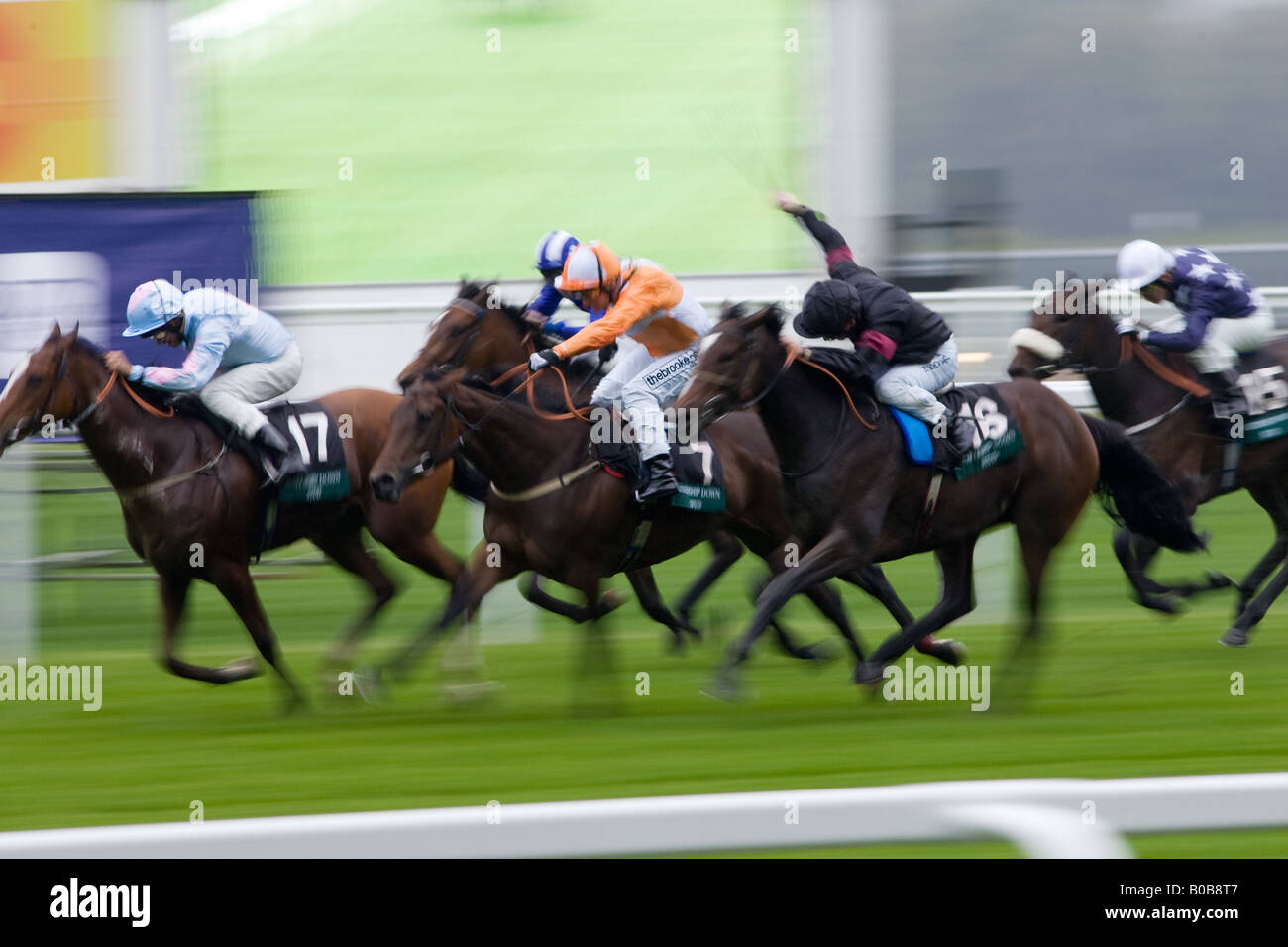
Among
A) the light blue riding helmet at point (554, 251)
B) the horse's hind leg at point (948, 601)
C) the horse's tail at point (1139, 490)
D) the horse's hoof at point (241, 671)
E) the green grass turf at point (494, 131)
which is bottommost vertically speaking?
the horse's hoof at point (241, 671)

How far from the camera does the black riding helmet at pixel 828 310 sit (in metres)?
6.29

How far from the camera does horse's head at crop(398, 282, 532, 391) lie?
6527mm

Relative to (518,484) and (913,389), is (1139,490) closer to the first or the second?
(913,389)

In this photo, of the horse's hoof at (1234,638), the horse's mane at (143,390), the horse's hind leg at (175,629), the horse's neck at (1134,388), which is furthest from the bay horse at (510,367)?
the horse's neck at (1134,388)

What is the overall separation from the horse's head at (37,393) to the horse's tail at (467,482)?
5.55 ft

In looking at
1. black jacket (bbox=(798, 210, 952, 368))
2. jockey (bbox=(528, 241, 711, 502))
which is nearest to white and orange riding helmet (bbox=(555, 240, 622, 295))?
jockey (bbox=(528, 241, 711, 502))

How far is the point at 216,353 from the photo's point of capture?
6.79 meters

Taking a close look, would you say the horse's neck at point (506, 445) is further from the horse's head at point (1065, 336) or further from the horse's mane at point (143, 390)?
the horse's head at point (1065, 336)

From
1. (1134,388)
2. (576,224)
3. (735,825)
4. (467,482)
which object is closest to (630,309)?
(467,482)

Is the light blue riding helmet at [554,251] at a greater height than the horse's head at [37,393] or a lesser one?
greater

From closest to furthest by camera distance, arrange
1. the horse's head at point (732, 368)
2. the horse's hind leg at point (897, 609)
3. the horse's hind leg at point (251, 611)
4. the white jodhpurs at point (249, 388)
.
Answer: the horse's head at point (732, 368) < the horse's hind leg at point (251, 611) < the white jodhpurs at point (249, 388) < the horse's hind leg at point (897, 609)

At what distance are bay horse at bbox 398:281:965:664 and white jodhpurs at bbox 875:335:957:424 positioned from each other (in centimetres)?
75
